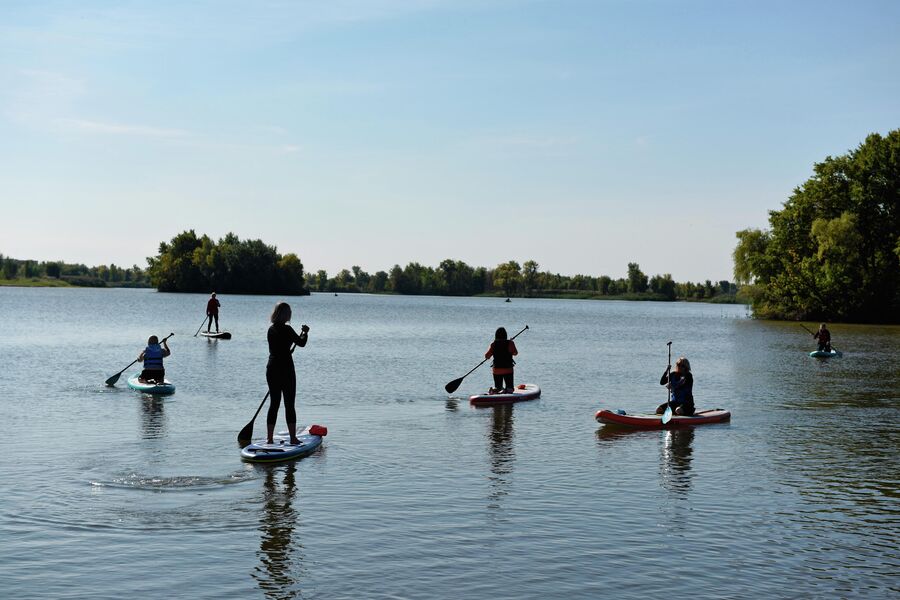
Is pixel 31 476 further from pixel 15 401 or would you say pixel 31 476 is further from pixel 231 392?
pixel 231 392

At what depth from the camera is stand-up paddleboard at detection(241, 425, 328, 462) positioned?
12703mm

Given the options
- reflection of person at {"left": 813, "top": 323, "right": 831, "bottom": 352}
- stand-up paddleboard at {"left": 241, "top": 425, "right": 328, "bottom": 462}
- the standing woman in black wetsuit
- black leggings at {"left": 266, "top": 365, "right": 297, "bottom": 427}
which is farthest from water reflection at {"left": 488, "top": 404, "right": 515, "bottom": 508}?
reflection of person at {"left": 813, "top": 323, "right": 831, "bottom": 352}

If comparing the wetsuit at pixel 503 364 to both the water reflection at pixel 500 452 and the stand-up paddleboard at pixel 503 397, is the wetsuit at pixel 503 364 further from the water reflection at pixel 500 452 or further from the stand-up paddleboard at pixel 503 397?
the water reflection at pixel 500 452

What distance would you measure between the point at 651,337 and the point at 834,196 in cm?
3281

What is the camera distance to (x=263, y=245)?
170 meters

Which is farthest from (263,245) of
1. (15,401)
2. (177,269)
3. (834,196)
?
(15,401)

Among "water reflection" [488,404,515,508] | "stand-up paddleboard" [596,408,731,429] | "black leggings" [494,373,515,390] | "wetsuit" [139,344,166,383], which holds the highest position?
"wetsuit" [139,344,166,383]

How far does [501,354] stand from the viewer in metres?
21.0

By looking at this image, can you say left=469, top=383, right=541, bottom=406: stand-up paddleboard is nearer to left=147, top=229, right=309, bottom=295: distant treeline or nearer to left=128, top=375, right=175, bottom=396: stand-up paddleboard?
left=128, top=375, right=175, bottom=396: stand-up paddleboard

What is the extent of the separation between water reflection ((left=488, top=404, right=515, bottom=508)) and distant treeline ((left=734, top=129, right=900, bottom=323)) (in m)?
63.8

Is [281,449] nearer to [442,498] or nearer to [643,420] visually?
[442,498]

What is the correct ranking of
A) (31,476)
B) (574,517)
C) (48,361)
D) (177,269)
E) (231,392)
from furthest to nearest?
(177,269), (48,361), (231,392), (31,476), (574,517)

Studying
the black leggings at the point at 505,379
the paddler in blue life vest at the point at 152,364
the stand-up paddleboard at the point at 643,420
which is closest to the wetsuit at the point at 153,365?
the paddler in blue life vest at the point at 152,364

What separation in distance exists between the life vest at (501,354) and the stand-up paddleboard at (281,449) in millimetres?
7306
